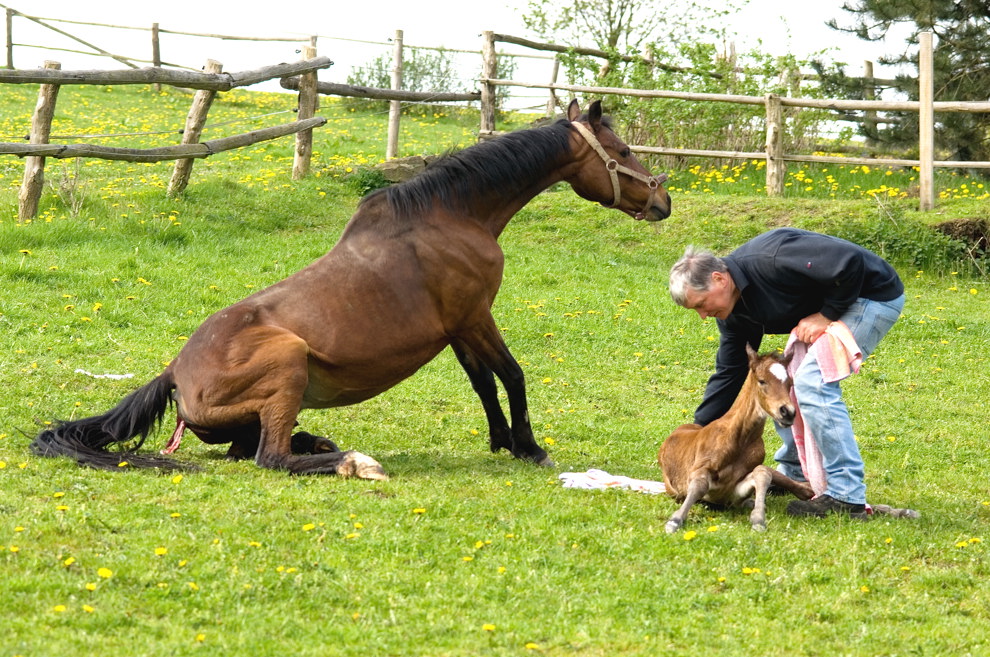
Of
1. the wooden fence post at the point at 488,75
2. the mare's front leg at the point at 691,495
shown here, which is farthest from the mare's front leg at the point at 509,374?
the wooden fence post at the point at 488,75

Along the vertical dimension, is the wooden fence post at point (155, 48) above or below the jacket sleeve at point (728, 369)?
above

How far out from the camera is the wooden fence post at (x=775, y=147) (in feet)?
53.9

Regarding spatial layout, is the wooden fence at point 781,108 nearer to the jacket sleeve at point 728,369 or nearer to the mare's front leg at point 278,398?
the jacket sleeve at point 728,369

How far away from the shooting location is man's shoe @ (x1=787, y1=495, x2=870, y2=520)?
237 inches

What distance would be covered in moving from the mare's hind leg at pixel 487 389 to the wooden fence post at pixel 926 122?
9.82m

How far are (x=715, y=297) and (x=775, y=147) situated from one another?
37.5ft

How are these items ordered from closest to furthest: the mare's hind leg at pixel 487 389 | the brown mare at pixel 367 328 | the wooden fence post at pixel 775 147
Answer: the brown mare at pixel 367 328 < the mare's hind leg at pixel 487 389 < the wooden fence post at pixel 775 147

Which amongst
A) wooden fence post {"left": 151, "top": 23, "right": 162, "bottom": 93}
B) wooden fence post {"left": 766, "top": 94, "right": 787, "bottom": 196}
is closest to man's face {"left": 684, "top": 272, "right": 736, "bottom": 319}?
wooden fence post {"left": 766, "top": 94, "right": 787, "bottom": 196}

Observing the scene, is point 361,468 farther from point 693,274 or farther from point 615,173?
point 615,173

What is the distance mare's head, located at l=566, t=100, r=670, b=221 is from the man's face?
1845mm

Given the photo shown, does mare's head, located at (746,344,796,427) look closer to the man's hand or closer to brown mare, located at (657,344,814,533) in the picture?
brown mare, located at (657,344,814,533)

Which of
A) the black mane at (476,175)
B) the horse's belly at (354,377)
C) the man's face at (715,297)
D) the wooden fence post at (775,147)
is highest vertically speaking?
the wooden fence post at (775,147)

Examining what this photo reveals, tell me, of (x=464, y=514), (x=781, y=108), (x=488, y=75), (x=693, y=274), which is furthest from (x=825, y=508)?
(x=488, y=75)

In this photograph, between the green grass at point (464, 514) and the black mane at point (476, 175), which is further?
the black mane at point (476, 175)
